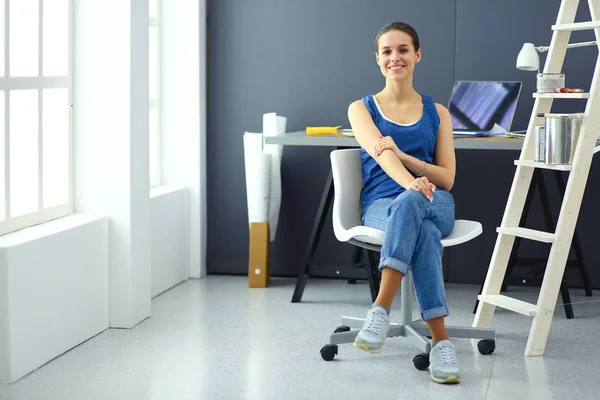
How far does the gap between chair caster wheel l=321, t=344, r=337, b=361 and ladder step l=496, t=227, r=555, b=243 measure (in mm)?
908

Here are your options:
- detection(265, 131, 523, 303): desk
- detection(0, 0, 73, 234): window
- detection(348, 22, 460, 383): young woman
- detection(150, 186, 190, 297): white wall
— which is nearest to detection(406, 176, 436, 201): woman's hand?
detection(348, 22, 460, 383): young woman

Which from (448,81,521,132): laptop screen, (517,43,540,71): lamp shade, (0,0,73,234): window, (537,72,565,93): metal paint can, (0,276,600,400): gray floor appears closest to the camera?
(0,276,600,400): gray floor

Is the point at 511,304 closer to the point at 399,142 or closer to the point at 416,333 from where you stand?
the point at 416,333

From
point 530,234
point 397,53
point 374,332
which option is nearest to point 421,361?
point 374,332

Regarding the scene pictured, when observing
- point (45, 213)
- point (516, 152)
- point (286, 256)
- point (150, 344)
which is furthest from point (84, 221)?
point (516, 152)

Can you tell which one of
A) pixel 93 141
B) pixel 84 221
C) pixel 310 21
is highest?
pixel 310 21

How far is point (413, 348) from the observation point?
3961 millimetres

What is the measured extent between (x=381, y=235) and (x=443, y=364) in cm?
54

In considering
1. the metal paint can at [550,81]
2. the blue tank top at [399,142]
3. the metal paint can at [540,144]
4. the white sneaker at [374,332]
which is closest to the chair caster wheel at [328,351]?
the white sneaker at [374,332]

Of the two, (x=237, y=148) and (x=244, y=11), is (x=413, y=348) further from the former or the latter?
(x=244, y=11)

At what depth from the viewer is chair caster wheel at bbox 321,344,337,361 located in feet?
12.2

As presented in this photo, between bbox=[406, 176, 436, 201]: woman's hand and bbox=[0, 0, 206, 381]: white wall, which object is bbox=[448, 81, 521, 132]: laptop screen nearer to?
bbox=[406, 176, 436, 201]: woman's hand

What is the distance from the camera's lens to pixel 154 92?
5.33 meters

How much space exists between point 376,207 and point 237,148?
6.39ft
